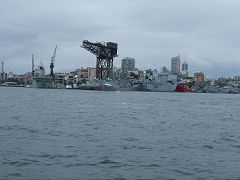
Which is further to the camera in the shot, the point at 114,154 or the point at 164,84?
the point at 164,84

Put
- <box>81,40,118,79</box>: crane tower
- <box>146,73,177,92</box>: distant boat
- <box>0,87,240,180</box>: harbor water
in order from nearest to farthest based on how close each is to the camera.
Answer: <box>0,87,240,180</box>: harbor water < <box>81,40,118,79</box>: crane tower < <box>146,73,177,92</box>: distant boat

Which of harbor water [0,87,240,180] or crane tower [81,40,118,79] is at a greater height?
crane tower [81,40,118,79]

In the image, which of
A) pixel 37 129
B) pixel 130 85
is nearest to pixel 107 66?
pixel 130 85

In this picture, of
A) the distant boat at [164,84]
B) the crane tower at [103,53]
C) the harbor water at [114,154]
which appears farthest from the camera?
the distant boat at [164,84]

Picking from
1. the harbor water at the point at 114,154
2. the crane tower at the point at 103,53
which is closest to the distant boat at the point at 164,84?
the crane tower at the point at 103,53

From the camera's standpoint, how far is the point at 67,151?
10.9 metres

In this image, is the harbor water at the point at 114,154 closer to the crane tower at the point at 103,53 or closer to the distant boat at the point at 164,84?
the crane tower at the point at 103,53

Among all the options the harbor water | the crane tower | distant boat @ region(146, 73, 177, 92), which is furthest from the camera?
distant boat @ region(146, 73, 177, 92)

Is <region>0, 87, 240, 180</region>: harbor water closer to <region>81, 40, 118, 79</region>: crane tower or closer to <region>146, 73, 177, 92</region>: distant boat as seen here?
<region>81, 40, 118, 79</region>: crane tower

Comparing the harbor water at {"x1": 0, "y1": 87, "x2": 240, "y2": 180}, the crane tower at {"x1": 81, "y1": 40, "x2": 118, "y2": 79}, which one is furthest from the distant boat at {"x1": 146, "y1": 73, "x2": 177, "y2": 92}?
the harbor water at {"x1": 0, "y1": 87, "x2": 240, "y2": 180}

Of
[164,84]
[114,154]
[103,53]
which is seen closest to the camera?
[114,154]

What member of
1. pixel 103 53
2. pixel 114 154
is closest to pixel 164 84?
pixel 103 53

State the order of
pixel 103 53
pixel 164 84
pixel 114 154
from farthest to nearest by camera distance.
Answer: pixel 164 84 < pixel 103 53 < pixel 114 154

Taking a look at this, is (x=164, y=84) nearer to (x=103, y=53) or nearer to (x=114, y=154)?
(x=103, y=53)
